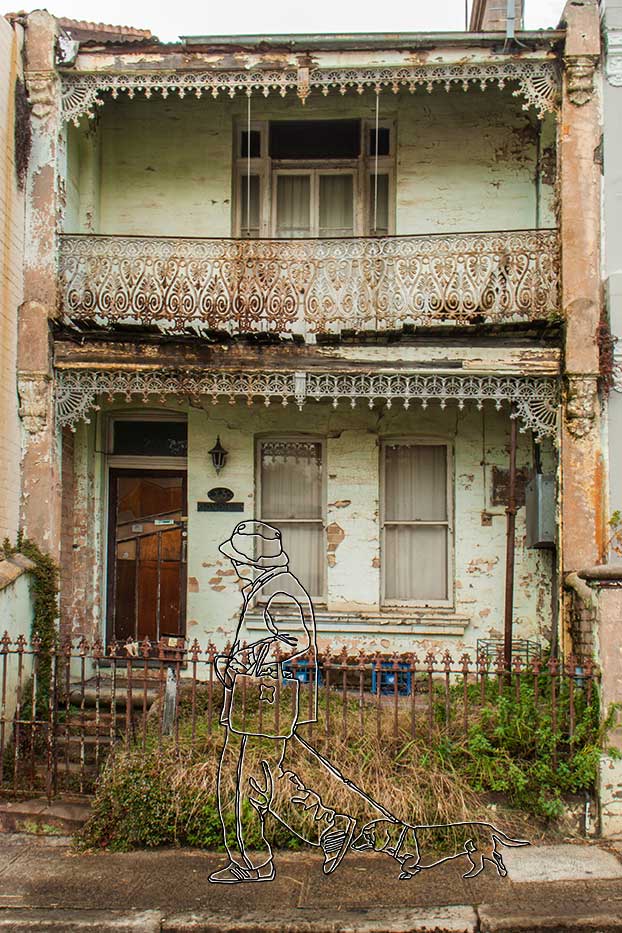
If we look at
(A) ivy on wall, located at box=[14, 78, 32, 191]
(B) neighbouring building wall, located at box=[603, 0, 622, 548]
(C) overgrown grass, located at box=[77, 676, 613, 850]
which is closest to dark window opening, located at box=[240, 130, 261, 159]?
(A) ivy on wall, located at box=[14, 78, 32, 191]

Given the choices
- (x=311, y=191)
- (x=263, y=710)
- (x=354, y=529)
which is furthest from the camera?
(x=311, y=191)

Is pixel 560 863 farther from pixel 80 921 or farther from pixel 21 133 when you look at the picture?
pixel 21 133

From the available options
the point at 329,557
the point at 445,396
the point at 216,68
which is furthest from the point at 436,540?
the point at 216,68

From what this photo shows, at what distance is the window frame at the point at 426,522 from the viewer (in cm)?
1043

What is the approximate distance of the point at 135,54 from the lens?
927cm

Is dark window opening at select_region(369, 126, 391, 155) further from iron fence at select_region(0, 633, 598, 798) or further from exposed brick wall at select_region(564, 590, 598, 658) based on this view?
iron fence at select_region(0, 633, 598, 798)

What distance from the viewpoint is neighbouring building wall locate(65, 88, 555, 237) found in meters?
10.4

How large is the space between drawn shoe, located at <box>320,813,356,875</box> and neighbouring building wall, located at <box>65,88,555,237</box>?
681 cm

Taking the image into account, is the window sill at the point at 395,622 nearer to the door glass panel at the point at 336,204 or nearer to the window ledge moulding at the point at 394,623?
the window ledge moulding at the point at 394,623

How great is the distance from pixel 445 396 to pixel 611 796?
4.16 m

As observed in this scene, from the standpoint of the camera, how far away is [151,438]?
10.9 metres

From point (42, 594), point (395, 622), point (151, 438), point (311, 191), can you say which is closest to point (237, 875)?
point (42, 594)

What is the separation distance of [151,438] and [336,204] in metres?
3.69

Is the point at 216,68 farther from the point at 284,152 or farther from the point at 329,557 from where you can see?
the point at 329,557
